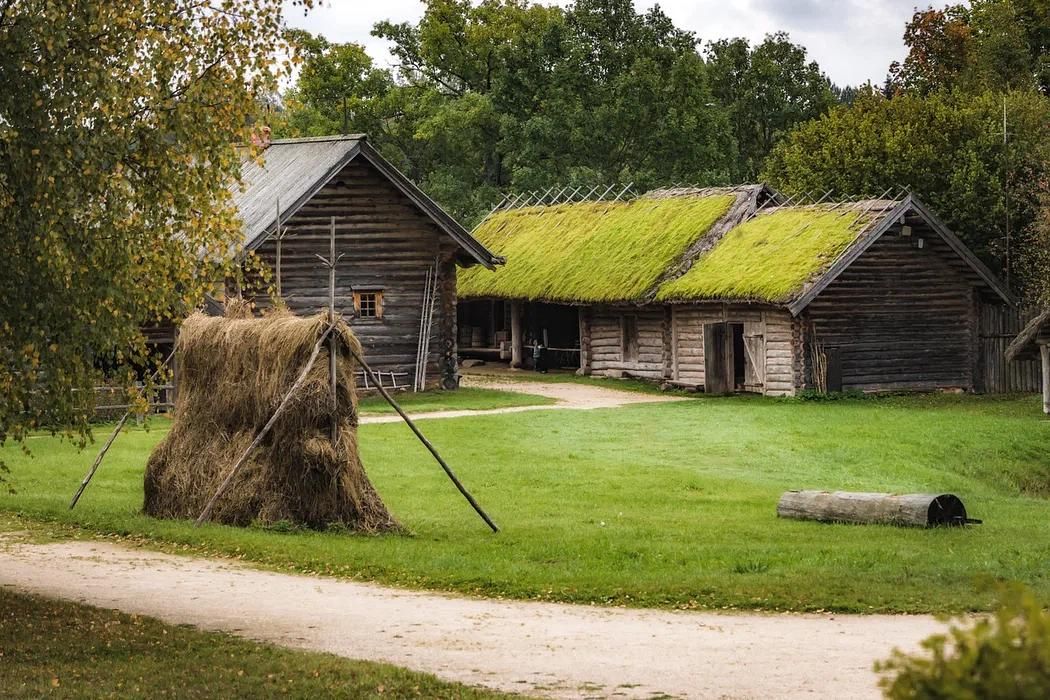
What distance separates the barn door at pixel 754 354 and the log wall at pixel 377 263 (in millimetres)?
8291

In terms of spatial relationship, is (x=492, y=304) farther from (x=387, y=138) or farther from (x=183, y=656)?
(x=183, y=656)

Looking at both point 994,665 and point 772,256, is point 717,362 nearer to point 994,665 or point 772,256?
point 772,256

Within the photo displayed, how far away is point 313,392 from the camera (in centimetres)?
2056

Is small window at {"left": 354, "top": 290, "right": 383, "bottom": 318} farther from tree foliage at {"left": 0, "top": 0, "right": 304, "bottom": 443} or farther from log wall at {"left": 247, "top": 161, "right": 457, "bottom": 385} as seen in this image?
tree foliage at {"left": 0, "top": 0, "right": 304, "bottom": 443}

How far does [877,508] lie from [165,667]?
37.9ft

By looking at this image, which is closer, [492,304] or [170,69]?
[170,69]

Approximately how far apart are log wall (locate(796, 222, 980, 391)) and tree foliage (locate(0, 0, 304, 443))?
2830cm

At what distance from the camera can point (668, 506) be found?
24.0 metres

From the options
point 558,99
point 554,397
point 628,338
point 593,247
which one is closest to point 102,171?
point 554,397

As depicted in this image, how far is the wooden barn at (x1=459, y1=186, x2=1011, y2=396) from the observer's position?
1678 inches

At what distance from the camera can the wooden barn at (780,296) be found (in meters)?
42.6

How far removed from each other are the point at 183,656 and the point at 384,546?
618 centimetres

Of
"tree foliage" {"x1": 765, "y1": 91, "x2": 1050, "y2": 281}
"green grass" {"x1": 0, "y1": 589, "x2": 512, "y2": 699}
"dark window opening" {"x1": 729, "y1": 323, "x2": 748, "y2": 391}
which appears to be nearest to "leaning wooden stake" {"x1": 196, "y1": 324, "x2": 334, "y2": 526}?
"green grass" {"x1": 0, "y1": 589, "x2": 512, "y2": 699}

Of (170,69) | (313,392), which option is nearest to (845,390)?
(313,392)
